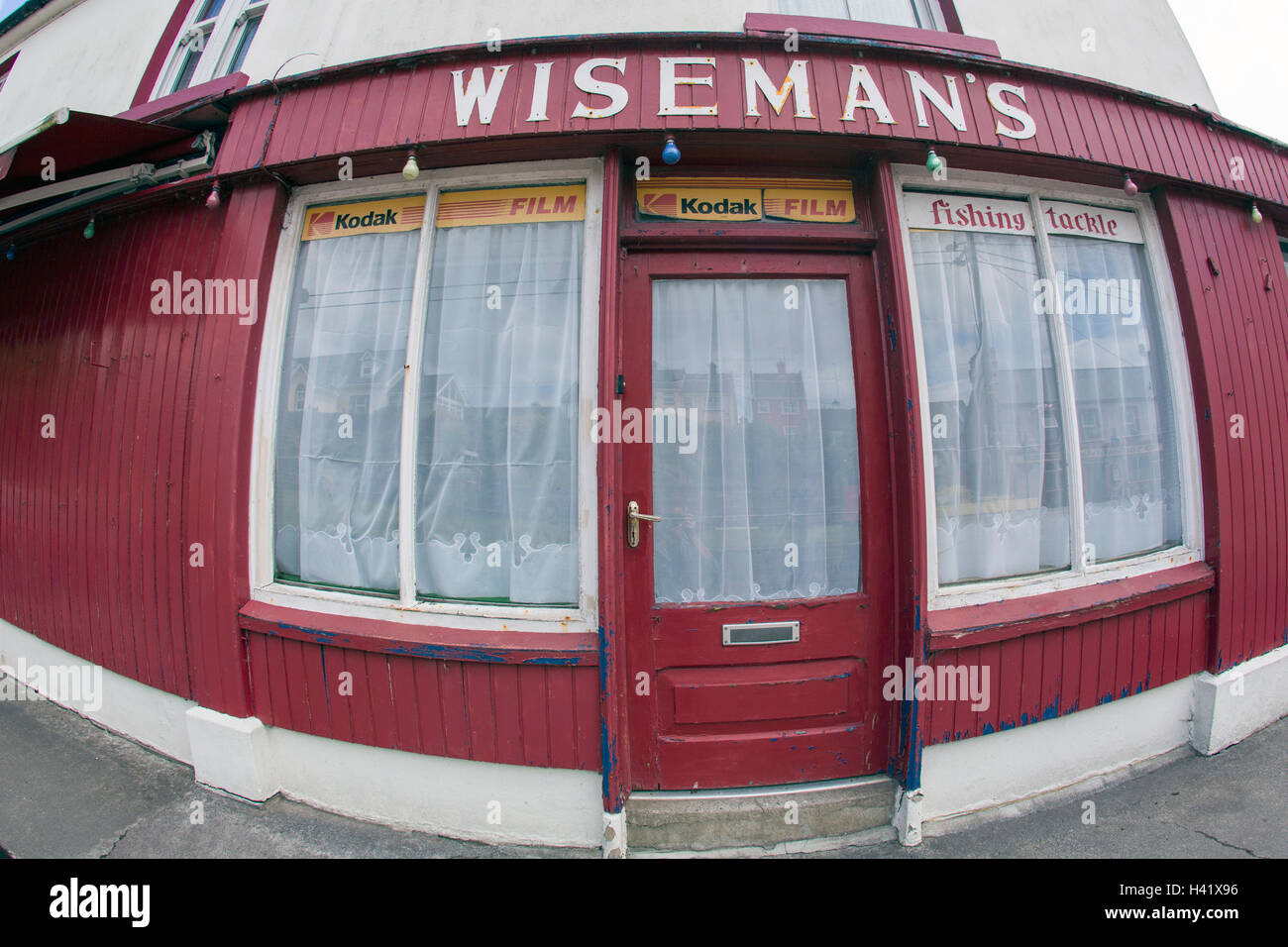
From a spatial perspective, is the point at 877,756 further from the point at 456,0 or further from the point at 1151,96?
the point at 456,0

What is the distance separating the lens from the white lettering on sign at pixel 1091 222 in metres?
3.08

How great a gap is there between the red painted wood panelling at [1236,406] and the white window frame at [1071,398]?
6cm

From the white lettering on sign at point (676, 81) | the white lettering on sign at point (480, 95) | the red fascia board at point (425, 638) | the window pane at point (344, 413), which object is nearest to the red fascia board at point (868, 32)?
the white lettering on sign at point (676, 81)

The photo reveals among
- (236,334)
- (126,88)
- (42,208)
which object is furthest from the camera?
(126,88)

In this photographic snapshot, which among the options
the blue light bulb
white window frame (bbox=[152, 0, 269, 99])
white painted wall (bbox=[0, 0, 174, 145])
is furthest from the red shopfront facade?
white painted wall (bbox=[0, 0, 174, 145])

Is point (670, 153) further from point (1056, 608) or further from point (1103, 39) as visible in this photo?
point (1103, 39)

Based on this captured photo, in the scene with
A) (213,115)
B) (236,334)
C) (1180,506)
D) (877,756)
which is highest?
(213,115)

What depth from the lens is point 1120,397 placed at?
3152mm

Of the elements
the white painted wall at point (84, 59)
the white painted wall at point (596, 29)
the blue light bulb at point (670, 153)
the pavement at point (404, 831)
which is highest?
the white painted wall at point (84, 59)

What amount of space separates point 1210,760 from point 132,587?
6.57m

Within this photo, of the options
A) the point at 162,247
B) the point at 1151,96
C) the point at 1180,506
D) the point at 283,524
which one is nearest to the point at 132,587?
the point at 283,524

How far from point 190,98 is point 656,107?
10.0 ft

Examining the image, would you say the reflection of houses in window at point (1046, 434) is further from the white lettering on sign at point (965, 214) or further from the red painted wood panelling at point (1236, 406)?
the white lettering on sign at point (965, 214)

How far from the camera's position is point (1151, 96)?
10.0ft
